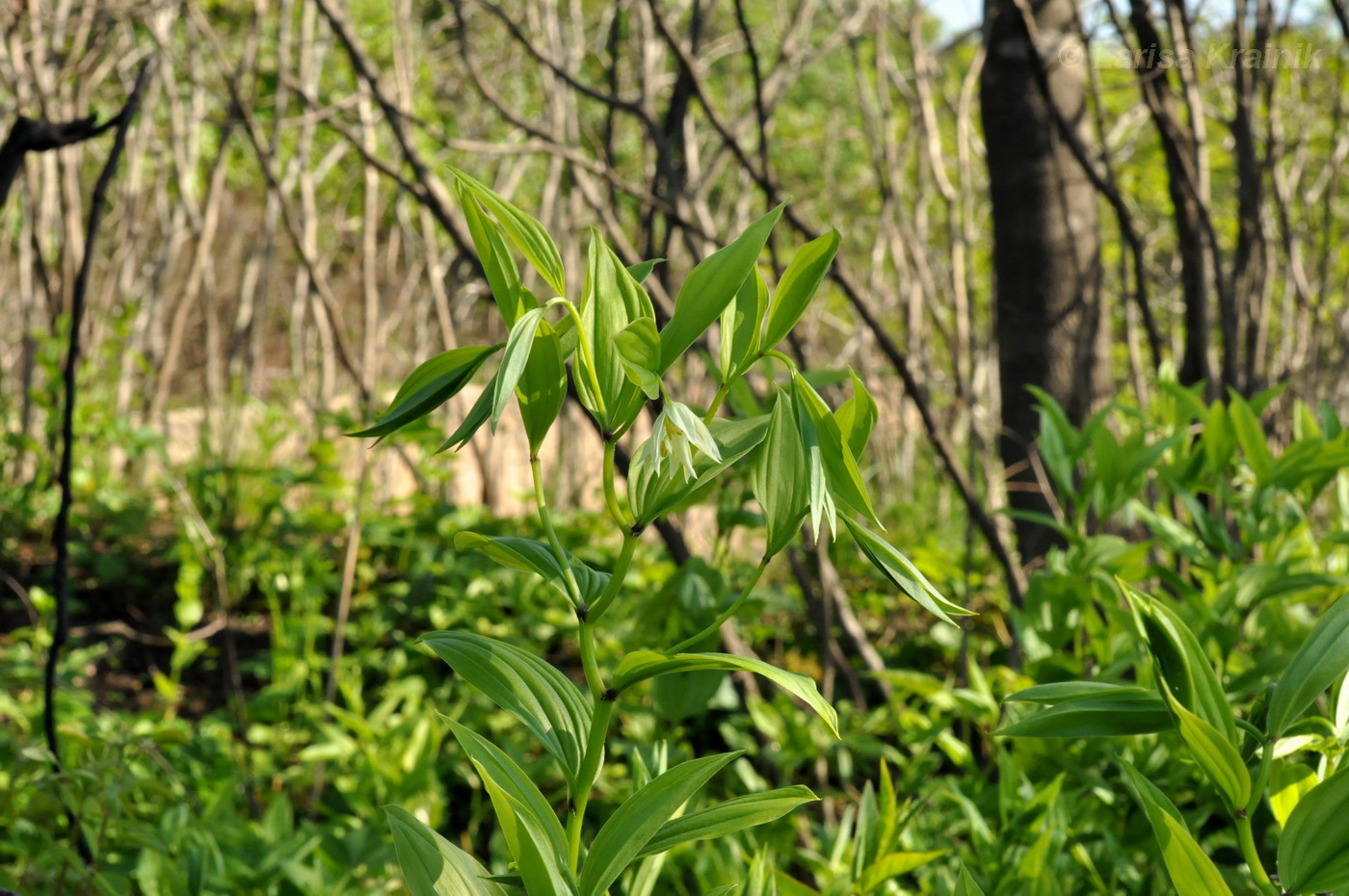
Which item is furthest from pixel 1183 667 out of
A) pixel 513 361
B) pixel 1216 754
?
pixel 513 361

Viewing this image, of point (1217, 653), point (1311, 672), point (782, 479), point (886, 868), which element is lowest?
point (886, 868)

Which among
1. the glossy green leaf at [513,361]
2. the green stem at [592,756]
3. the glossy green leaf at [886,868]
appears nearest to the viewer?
the glossy green leaf at [513,361]

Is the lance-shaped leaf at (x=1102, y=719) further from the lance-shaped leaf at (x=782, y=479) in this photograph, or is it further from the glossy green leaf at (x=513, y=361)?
the glossy green leaf at (x=513, y=361)

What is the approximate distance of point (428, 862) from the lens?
22.5 inches

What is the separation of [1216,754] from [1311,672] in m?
0.07

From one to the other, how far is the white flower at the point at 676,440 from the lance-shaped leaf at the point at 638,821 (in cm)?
16

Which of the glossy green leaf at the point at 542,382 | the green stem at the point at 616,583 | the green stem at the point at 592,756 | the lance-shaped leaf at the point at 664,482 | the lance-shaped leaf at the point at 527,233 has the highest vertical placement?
the lance-shaped leaf at the point at 527,233

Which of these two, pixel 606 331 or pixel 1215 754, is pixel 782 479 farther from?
pixel 1215 754

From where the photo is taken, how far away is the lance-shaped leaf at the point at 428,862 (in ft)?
1.87

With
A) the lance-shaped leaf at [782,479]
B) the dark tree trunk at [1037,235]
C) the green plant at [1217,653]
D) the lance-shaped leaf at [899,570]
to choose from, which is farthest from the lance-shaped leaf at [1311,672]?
the dark tree trunk at [1037,235]

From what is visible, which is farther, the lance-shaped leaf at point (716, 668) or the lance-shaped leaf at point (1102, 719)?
the lance-shaped leaf at point (1102, 719)

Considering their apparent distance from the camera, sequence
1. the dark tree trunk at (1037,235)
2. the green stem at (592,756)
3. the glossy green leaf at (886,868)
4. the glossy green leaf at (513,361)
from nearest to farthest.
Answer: the glossy green leaf at (513,361) → the green stem at (592,756) → the glossy green leaf at (886,868) → the dark tree trunk at (1037,235)

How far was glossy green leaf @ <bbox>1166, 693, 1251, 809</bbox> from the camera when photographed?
56 cm

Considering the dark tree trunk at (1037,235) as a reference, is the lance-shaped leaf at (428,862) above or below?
below
